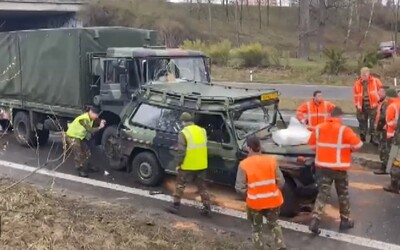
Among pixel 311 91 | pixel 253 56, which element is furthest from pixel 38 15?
pixel 311 91

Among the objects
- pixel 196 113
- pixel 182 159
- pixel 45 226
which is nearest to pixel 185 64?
pixel 196 113

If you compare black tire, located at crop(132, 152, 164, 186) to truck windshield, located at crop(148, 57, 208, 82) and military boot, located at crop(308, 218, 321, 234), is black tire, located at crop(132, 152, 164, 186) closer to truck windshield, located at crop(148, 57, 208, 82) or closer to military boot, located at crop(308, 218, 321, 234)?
truck windshield, located at crop(148, 57, 208, 82)

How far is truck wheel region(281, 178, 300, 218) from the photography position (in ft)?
24.8

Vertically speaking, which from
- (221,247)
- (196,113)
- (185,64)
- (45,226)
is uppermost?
(185,64)

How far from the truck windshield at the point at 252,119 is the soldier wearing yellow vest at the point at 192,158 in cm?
67

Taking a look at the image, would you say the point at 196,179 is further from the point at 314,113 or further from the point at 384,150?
the point at 384,150

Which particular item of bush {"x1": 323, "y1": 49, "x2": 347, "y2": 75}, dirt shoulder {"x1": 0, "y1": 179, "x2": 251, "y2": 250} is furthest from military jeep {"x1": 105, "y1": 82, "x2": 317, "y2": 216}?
bush {"x1": 323, "y1": 49, "x2": 347, "y2": 75}

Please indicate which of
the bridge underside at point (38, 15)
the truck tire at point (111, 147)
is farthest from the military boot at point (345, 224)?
the bridge underside at point (38, 15)

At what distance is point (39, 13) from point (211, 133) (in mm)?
43981

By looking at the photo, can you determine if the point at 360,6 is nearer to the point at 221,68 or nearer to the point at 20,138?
the point at 221,68

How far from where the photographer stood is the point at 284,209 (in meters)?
7.72

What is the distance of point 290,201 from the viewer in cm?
762

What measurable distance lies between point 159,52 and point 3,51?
5.04 metres

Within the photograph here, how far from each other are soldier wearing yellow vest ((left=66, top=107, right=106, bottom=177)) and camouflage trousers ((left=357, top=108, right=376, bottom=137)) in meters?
5.65
